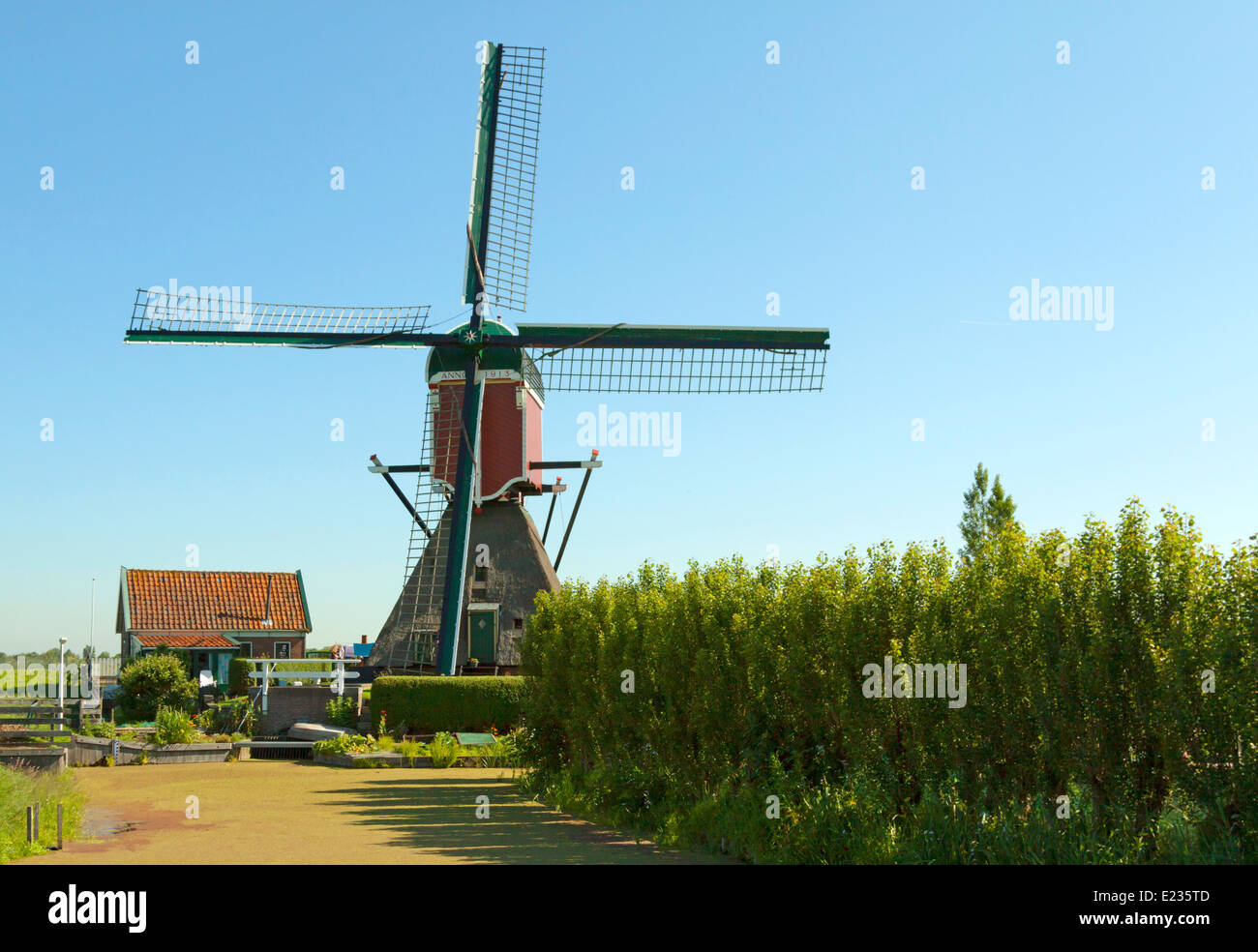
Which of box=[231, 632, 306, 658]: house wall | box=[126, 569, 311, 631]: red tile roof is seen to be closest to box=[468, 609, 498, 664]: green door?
box=[231, 632, 306, 658]: house wall

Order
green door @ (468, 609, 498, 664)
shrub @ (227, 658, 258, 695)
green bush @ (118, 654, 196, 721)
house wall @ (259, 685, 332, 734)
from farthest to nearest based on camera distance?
1. shrub @ (227, 658, 258, 695)
2. green door @ (468, 609, 498, 664)
3. green bush @ (118, 654, 196, 721)
4. house wall @ (259, 685, 332, 734)

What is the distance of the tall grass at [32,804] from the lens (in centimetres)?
1198

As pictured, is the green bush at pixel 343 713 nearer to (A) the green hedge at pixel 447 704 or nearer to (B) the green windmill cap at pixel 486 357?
(A) the green hedge at pixel 447 704

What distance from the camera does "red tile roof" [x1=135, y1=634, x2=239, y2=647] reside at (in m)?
43.0

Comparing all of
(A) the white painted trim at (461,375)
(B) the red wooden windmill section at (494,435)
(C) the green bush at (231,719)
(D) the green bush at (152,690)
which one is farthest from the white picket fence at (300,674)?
(A) the white painted trim at (461,375)

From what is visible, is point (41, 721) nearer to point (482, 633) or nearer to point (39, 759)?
point (39, 759)

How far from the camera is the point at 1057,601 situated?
398 inches

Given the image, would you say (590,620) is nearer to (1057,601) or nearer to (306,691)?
(1057,601)

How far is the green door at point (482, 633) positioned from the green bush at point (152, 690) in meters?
8.23

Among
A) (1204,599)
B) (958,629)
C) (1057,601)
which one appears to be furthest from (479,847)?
(1204,599)

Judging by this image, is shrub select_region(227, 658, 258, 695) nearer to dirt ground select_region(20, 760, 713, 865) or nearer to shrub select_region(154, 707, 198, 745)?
shrub select_region(154, 707, 198, 745)

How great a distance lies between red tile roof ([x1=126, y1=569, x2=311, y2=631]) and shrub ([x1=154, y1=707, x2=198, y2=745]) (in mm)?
19419

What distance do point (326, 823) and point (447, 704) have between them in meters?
11.5
